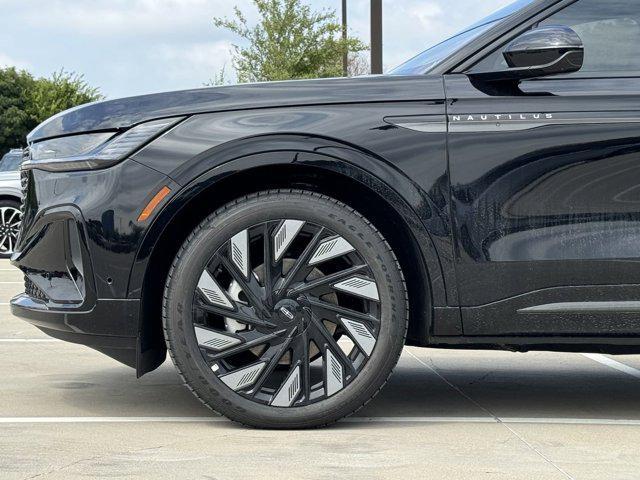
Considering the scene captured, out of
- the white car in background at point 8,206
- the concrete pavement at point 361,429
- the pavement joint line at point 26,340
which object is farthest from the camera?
the white car in background at point 8,206

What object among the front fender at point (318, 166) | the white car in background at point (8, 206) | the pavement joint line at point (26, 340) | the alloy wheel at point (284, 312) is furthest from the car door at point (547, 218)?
the white car in background at point (8, 206)

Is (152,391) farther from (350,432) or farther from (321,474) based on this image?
(321,474)

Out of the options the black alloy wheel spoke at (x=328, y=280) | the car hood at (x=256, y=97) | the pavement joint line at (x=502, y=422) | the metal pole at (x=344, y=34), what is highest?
the metal pole at (x=344, y=34)

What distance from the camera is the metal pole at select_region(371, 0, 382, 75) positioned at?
15.2 m

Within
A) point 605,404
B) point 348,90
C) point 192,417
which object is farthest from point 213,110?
point 605,404

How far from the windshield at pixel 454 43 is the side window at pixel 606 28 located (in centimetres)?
19

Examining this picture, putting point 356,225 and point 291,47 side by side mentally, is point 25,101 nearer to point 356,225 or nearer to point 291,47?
point 291,47

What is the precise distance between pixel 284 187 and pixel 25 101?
201 feet

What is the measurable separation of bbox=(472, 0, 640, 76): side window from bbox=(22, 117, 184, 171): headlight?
1.55 meters

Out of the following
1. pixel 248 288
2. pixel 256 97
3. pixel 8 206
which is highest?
pixel 256 97

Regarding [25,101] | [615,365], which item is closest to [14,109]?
[25,101]

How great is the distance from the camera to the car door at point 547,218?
13.8ft

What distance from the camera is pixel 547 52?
416cm

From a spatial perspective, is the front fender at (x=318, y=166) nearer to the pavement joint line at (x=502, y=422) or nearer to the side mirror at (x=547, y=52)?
the side mirror at (x=547, y=52)
